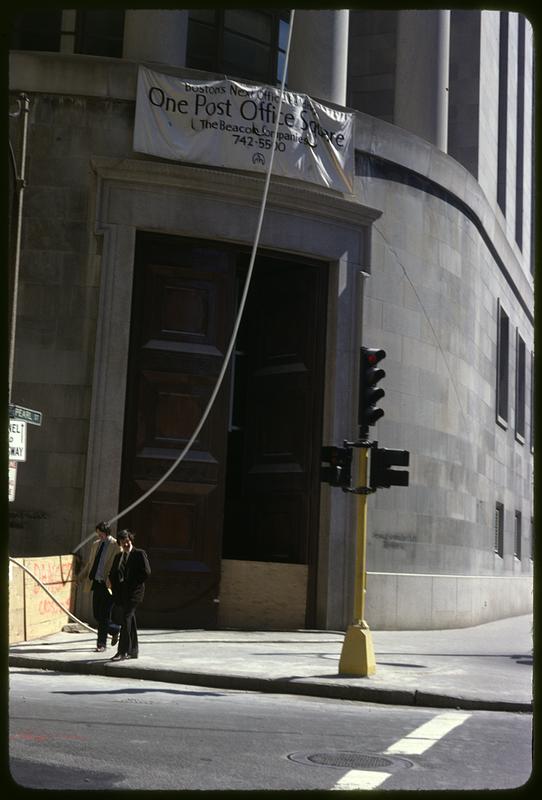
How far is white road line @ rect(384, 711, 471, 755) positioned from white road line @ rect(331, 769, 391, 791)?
43.2 inches

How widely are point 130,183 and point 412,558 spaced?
952cm

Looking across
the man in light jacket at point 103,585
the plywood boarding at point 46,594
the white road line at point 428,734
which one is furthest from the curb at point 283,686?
the plywood boarding at point 46,594

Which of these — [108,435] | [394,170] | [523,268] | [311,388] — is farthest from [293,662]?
[523,268]

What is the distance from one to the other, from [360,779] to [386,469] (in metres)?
6.76

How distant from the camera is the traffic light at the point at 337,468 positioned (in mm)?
13773

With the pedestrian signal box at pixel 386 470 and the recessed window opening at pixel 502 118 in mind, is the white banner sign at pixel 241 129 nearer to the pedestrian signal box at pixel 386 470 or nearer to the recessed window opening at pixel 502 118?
the pedestrian signal box at pixel 386 470

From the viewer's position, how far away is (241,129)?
68.2 ft

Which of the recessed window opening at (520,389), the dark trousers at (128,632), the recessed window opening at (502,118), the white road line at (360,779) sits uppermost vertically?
the recessed window opening at (502,118)

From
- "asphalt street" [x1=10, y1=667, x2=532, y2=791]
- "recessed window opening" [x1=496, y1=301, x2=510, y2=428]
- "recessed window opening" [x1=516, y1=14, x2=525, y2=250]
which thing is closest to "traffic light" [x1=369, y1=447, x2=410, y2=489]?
"asphalt street" [x1=10, y1=667, x2=532, y2=791]

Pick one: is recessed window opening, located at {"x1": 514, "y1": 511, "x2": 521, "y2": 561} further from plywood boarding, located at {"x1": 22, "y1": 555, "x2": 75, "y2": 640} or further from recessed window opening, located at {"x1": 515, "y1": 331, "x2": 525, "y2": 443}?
plywood boarding, located at {"x1": 22, "y1": 555, "x2": 75, "y2": 640}

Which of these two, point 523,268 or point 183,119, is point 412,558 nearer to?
point 183,119

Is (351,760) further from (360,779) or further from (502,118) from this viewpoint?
(502,118)

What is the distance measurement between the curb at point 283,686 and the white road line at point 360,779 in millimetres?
4500

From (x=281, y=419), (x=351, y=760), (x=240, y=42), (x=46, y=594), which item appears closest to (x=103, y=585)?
(x=46, y=594)
